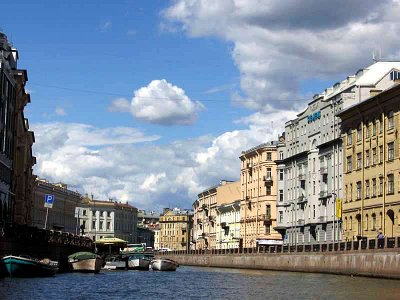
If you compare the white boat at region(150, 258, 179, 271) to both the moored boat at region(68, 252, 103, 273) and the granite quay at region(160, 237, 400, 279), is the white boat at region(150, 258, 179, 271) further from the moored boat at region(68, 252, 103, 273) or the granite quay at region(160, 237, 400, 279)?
the moored boat at region(68, 252, 103, 273)

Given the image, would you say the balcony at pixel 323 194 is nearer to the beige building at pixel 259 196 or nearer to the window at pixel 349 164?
the window at pixel 349 164

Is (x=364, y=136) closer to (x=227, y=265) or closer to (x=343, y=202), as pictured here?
(x=343, y=202)

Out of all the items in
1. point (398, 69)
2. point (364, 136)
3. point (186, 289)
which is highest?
point (398, 69)

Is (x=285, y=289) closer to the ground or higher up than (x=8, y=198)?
closer to the ground

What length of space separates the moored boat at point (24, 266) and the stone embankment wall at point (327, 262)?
87.5ft

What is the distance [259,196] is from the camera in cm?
16412

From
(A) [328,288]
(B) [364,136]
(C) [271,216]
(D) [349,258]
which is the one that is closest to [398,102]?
(B) [364,136]

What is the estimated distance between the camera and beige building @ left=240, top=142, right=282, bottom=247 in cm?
16025

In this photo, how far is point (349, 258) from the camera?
3199 inches

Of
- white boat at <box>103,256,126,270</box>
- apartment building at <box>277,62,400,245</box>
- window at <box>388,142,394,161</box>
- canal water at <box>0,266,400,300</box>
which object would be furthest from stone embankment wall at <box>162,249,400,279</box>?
white boat at <box>103,256,126,270</box>

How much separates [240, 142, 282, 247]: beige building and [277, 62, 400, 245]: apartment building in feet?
55.3

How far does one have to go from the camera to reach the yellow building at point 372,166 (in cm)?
9212

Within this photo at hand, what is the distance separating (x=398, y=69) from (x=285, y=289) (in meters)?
59.2

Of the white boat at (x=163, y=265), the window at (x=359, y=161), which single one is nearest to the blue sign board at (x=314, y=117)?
the window at (x=359, y=161)
